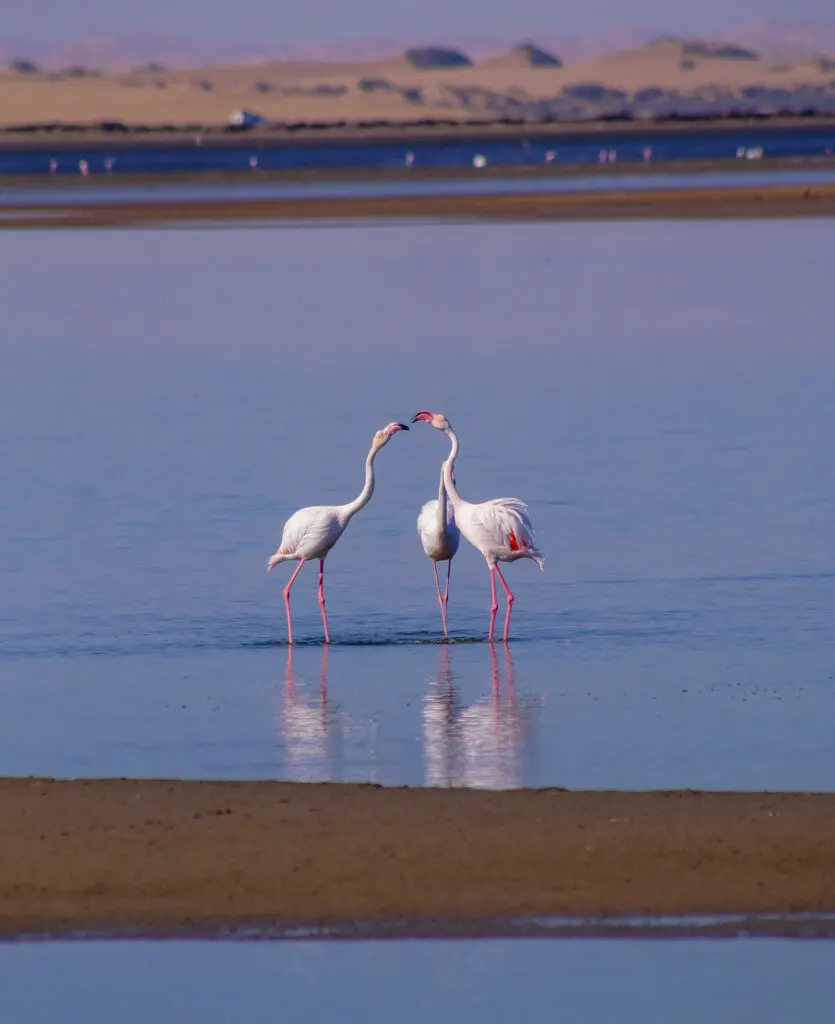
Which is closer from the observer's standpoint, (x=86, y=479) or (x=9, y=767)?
(x=9, y=767)

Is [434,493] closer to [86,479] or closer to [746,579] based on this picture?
[86,479]

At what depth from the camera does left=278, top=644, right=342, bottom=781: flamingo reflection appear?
9.20 m

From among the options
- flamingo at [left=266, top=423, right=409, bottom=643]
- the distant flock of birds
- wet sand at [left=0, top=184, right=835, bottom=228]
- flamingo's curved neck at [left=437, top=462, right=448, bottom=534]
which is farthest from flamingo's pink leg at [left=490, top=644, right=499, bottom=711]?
wet sand at [left=0, top=184, right=835, bottom=228]

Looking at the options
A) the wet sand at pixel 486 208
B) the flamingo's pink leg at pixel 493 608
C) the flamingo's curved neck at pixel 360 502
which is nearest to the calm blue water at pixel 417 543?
the flamingo's pink leg at pixel 493 608

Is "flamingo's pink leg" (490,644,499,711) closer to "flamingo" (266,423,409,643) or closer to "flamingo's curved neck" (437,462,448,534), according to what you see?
"flamingo's curved neck" (437,462,448,534)

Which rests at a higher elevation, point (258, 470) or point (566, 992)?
point (566, 992)

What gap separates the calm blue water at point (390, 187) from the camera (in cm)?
6669

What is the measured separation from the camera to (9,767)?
9.30 m

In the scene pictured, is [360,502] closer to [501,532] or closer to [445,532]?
[445,532]

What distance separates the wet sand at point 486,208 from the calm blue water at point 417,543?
20.0m

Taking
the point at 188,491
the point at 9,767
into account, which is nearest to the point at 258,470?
the point at 188,491

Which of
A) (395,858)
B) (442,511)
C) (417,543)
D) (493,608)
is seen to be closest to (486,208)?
(417,543)

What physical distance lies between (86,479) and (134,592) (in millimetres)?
5000

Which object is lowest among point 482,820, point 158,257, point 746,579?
point 158,257
